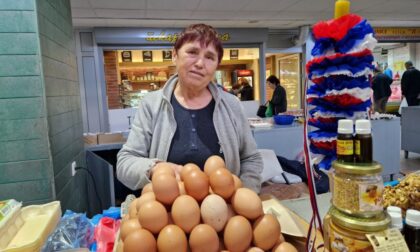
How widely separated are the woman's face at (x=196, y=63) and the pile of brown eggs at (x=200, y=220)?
51cm

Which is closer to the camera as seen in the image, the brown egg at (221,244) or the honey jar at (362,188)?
the honey jar at (362,188)

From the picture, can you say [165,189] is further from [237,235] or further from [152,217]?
[237,235]

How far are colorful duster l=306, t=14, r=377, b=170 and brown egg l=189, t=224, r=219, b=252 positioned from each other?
428 mm

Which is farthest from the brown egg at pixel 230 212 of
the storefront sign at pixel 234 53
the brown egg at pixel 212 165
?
the storefront sign at pixel 234 53

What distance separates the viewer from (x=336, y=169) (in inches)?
28.1

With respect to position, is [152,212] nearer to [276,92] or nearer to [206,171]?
[206,171]

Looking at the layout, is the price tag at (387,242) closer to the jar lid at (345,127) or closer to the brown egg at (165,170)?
the jar lid at (345,127)

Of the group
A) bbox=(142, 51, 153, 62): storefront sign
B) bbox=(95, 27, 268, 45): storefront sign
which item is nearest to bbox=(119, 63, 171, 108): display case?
bbox=(142, 51, 153, 62): storefront sign

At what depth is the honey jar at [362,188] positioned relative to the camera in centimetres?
66

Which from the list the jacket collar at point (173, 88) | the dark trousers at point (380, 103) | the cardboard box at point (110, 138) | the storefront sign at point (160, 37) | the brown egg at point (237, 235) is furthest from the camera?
the dark trousers at point (380, 103)

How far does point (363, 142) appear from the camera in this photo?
68 centimetres

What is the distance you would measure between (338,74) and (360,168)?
32 centimetres

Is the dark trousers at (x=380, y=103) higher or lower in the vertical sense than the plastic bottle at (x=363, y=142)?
lower

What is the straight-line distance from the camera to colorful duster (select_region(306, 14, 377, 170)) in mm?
870
